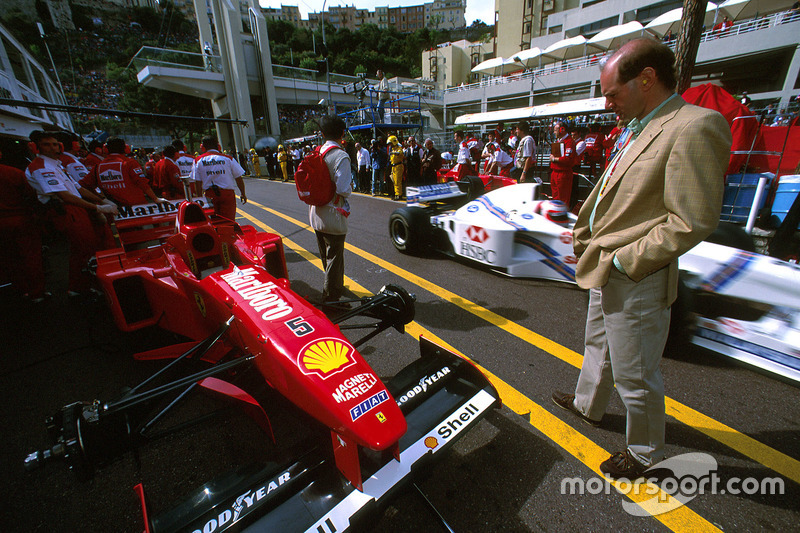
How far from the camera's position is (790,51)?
2005 cm

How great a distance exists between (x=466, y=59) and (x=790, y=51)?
1887 inches

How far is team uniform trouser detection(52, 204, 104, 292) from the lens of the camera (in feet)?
13.2

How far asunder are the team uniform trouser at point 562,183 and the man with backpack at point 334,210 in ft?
17.0

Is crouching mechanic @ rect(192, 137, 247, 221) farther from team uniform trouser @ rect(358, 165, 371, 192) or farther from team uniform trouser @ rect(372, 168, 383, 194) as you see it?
team uniform trouser @ rect(358, 165, 371, 192)

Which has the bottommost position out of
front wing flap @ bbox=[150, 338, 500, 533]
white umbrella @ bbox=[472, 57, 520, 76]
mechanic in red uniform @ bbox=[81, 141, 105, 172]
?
front wing flap @ bbox=[150, 338, 500, 533]

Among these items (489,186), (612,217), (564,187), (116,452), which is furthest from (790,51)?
(116,452)

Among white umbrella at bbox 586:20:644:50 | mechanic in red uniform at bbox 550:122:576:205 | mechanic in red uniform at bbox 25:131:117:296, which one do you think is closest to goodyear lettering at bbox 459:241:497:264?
mechanic in red uniform at bbox 550:122:576:205

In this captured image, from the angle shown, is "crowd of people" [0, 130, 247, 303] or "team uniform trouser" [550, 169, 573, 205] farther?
"team uniform trouser" [550, 169, 573, 205]

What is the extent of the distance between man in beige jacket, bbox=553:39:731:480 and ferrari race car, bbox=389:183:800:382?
4.16ft

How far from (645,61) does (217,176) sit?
4.99 meters

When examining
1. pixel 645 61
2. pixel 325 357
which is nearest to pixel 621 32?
pixel 645 61

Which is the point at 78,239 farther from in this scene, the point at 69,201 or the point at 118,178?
the point at 118,178

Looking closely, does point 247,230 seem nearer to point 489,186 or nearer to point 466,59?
point 489,186

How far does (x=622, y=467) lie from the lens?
1681mm
